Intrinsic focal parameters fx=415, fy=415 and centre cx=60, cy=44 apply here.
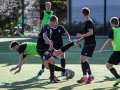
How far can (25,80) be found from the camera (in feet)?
33.4

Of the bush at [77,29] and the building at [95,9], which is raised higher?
the building at [95,9]

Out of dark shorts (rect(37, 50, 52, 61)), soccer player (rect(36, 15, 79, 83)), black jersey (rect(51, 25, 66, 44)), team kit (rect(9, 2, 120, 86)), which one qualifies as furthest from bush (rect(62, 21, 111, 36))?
dark shorts (rect(37, 50, 52, 61))

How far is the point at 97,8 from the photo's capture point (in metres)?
27.7

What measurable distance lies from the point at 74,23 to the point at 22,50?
56.4 ft

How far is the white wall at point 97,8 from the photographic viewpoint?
2720 cm

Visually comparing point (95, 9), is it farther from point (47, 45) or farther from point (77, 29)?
point (47, 45)

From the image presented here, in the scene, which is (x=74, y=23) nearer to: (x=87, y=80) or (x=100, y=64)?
(x=100, y=64)

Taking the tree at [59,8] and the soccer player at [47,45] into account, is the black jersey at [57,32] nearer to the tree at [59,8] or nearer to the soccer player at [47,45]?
the soccer player at [47,45]

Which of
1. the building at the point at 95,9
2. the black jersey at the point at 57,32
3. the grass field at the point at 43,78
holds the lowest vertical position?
the grass field at the point at 43,78

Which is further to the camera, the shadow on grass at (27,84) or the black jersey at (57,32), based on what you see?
the black jersey at (57,32)

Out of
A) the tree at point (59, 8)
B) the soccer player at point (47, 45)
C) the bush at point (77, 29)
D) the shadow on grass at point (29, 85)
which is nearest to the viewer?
the shadow on grass at point (29, 85)

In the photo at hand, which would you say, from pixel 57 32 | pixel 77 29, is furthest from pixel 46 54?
pixel 77 29

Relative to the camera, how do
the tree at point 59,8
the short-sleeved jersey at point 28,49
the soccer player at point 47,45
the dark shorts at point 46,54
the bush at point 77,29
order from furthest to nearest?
the tree at point 59,8, the bush at point 77,29, the short-sleeved jersey at point 28,49, the dark shorts at point 46,54, the soccer player at point 47,45

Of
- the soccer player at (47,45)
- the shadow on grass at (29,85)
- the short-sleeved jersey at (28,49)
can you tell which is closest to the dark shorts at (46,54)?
the soccer player at (47,45)
